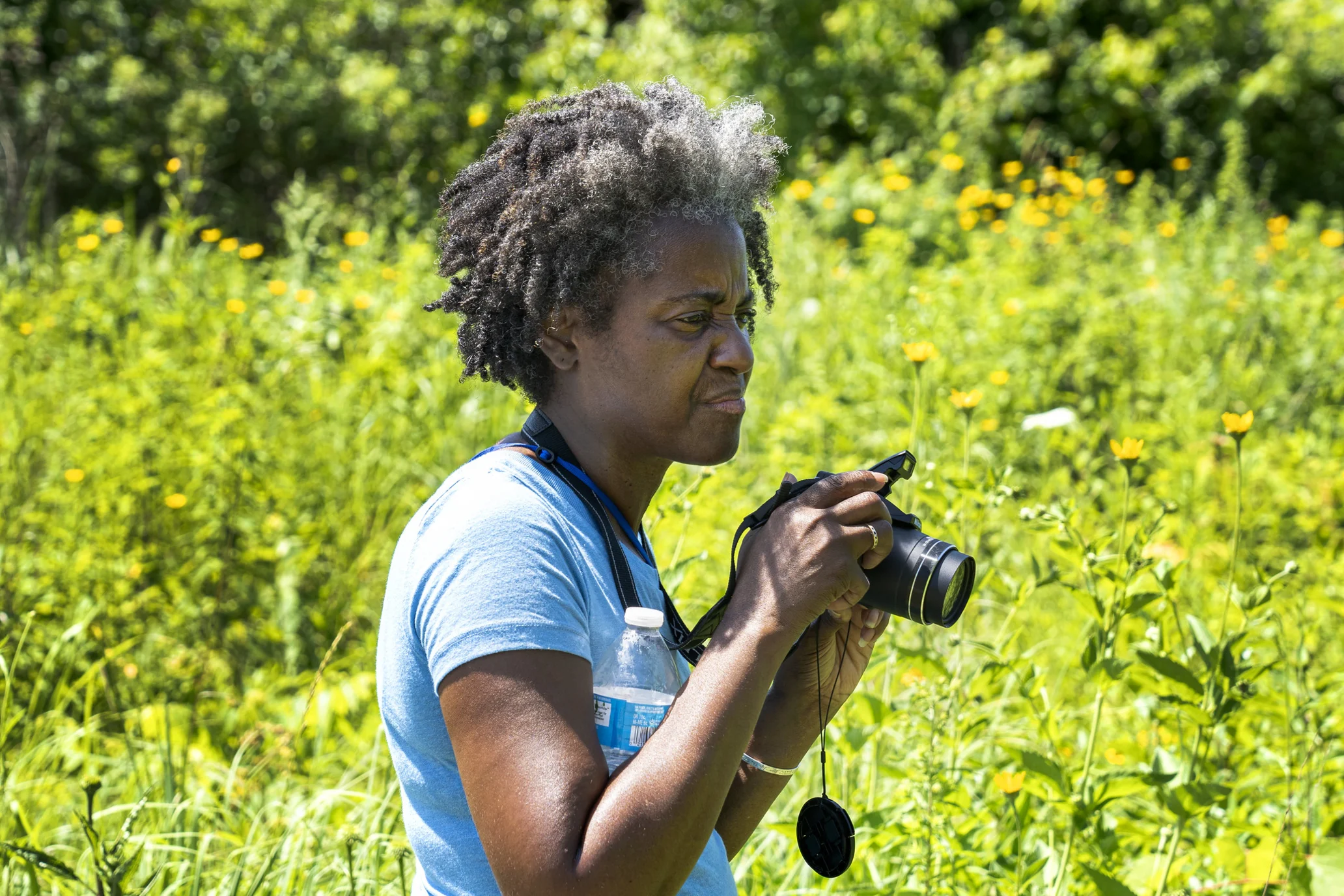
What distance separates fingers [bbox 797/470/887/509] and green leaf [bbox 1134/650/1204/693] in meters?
0.84

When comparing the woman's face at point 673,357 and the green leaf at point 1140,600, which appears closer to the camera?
the woman's face at point 673,357

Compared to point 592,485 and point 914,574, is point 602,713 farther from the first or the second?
point 914,574

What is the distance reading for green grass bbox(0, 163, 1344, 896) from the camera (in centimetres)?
210

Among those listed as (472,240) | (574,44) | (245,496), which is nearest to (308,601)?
(245,496)

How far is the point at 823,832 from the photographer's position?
1525 mm

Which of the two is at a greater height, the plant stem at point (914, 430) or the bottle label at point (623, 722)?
the bottle label at point (623, 722)

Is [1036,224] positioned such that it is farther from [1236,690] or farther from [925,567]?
[925,567]

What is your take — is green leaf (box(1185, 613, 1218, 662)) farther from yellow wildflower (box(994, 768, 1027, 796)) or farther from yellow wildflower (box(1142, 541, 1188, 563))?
yellow wildflower (box(1142, 541, 1188, 563))

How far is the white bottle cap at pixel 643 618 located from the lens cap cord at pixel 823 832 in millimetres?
338

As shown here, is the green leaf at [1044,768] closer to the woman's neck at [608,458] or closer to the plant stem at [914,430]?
the plant stem at [914,430]

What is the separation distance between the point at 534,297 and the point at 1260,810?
5.88ft

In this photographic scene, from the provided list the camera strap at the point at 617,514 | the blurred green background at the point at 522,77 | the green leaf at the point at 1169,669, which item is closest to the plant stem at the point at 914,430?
the green leaf at the point at 1169,669

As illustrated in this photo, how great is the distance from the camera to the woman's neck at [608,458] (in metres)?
1.44

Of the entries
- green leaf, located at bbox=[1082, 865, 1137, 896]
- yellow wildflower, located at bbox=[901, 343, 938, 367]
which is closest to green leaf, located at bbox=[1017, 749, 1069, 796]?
green leaf, located at bbox=[1082, 865, 1137, 896]
